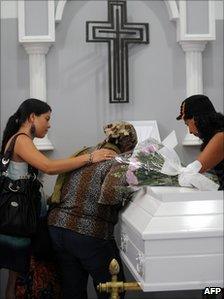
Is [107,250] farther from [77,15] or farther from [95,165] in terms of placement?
[77,15]

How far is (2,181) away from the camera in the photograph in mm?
2508

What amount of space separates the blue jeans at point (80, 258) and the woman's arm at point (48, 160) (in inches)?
11.6

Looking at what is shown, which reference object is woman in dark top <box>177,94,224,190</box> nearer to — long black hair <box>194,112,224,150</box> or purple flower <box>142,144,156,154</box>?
long black hair <box>194,112,224,150</box>

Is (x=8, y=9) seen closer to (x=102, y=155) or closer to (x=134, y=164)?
(x=102, y=155)

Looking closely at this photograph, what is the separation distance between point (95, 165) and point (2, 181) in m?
0.53

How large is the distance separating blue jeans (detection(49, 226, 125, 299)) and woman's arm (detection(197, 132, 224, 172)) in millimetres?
692

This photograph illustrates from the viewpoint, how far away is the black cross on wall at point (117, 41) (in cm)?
341

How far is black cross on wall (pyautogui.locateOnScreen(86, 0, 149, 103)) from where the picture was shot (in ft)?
11.2

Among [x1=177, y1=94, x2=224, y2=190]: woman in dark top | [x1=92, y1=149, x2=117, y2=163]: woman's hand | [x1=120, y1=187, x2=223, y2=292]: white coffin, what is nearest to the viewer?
[x1=120, y1=187, x2=223, y2=292]: white coffin

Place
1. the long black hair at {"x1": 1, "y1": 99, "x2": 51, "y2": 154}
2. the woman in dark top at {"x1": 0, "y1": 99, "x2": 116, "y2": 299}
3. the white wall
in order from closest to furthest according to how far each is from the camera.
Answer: the woman in dark top at {"x1": 0, "y1": 99, "x2": 116, "y2": 299} → the long black hair at {"x1": 1, "y1": 99, "x2": 51, "y2": 154} → the white wall

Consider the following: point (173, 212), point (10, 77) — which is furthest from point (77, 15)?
point (173, 212)

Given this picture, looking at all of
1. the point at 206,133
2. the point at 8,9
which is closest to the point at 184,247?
the point at 206,133

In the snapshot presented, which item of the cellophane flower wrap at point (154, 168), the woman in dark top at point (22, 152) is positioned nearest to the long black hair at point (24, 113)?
the woman in dark top at point (22, 152)

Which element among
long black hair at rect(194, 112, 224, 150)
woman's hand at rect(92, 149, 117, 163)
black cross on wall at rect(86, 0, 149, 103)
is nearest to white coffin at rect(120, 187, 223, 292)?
long black hair at rect(194, 112, 224, 150)
